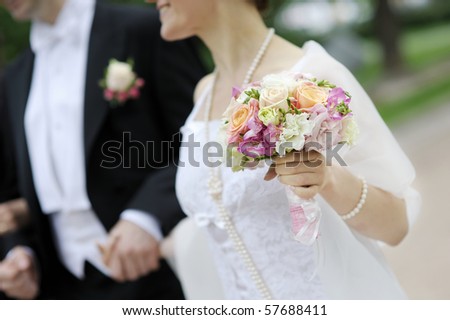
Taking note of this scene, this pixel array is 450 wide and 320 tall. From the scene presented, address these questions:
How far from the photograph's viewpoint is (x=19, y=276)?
4000 millimetres

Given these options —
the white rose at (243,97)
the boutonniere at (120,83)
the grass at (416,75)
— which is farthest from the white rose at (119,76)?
the grass at (416,75)

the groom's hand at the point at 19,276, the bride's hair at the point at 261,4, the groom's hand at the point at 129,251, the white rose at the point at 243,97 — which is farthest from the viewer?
the groom's hand at the point at 19,276

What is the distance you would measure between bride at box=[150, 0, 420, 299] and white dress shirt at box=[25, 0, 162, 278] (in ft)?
3.18

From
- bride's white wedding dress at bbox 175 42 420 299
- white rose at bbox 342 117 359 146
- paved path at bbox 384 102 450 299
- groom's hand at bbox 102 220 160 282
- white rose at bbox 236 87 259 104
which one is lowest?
paved path at bbox 384 102 450 299

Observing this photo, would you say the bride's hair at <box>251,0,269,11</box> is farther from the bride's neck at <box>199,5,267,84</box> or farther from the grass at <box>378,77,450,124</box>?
the grass at <box>378,77,450,124</box>

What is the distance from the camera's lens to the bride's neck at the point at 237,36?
294cm

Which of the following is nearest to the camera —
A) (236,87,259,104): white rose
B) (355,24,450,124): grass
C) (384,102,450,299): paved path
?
(236,87,259,104): white rose

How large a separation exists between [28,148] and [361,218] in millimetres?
2131

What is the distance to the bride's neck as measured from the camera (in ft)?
9.63

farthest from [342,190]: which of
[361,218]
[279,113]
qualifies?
[279,113]

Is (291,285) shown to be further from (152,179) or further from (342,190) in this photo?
(152,179)

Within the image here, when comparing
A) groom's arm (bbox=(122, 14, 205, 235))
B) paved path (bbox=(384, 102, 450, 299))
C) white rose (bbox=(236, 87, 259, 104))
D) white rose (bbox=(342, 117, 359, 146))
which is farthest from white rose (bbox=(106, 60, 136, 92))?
paved path (bbox=(384, 102, 450, 299))

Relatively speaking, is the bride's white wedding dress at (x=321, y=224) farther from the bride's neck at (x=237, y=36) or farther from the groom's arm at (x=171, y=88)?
the groom's arm at (x=171, y=88)
